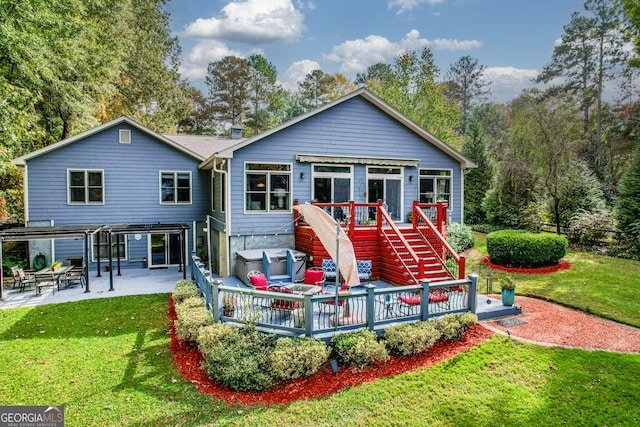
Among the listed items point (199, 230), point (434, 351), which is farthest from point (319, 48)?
point (434, 351)

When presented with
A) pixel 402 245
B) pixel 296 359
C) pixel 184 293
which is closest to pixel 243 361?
pixel 296 359

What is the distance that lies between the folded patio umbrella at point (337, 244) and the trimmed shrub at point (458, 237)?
9.51 metres

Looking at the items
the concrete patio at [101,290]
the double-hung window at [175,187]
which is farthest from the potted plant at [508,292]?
the double-hung window at [175,187]

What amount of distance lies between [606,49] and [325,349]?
36.1m

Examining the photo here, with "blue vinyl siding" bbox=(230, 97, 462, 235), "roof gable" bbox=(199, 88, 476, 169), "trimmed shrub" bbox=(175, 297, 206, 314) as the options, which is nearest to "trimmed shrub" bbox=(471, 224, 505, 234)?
"roof gable" bbox=(199, 88, 476, 169)

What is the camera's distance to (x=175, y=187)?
15789 mm

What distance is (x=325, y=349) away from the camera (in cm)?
650

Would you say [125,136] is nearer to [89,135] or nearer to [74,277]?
[89,135]

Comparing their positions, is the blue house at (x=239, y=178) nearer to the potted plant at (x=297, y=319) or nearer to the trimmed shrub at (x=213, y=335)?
the trimmed shrub at (x=213, y=335)

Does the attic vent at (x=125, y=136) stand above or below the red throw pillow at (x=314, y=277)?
above

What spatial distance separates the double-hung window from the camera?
51.3ft

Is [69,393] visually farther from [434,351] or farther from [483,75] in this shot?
[483,75]

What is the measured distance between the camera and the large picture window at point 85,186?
14320 millimetres

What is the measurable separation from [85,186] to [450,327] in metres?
14.9
